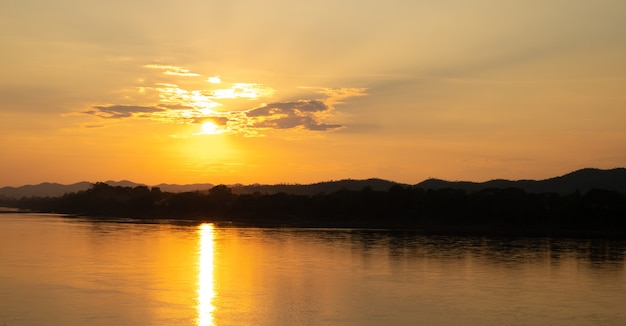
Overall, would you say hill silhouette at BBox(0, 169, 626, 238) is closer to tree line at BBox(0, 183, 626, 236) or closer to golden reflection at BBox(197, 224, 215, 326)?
tree line at BBox(0, 183, 626, 236)

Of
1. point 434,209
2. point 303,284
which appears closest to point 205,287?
point 303,284

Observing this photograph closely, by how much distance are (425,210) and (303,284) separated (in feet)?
229

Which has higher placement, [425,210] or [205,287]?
[425,210]

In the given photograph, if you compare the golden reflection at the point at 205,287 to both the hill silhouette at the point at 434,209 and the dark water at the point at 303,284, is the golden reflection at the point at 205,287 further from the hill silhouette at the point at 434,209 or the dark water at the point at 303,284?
the hill silhouette at the point at 434,209

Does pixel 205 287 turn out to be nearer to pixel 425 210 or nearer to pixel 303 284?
pixel 303 284

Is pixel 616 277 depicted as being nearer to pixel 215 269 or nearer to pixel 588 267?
pixel 588 267

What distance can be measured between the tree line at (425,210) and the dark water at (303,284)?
31.5 metres

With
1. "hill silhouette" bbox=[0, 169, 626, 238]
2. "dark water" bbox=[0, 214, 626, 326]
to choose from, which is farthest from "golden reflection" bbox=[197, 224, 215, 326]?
"hill silhouette" bbox=[0, 169, 626, 238]

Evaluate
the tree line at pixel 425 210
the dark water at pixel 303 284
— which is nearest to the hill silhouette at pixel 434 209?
the tree line at pixel 425 210

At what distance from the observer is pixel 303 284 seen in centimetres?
3344

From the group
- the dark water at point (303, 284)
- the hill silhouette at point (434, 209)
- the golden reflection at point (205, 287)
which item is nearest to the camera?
the golden reflection at point (205, 287)

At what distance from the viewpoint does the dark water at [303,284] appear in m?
25.5

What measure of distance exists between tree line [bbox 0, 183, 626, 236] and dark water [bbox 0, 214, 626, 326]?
31.5 m

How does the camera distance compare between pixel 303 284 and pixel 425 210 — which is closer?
pixel 303 284
